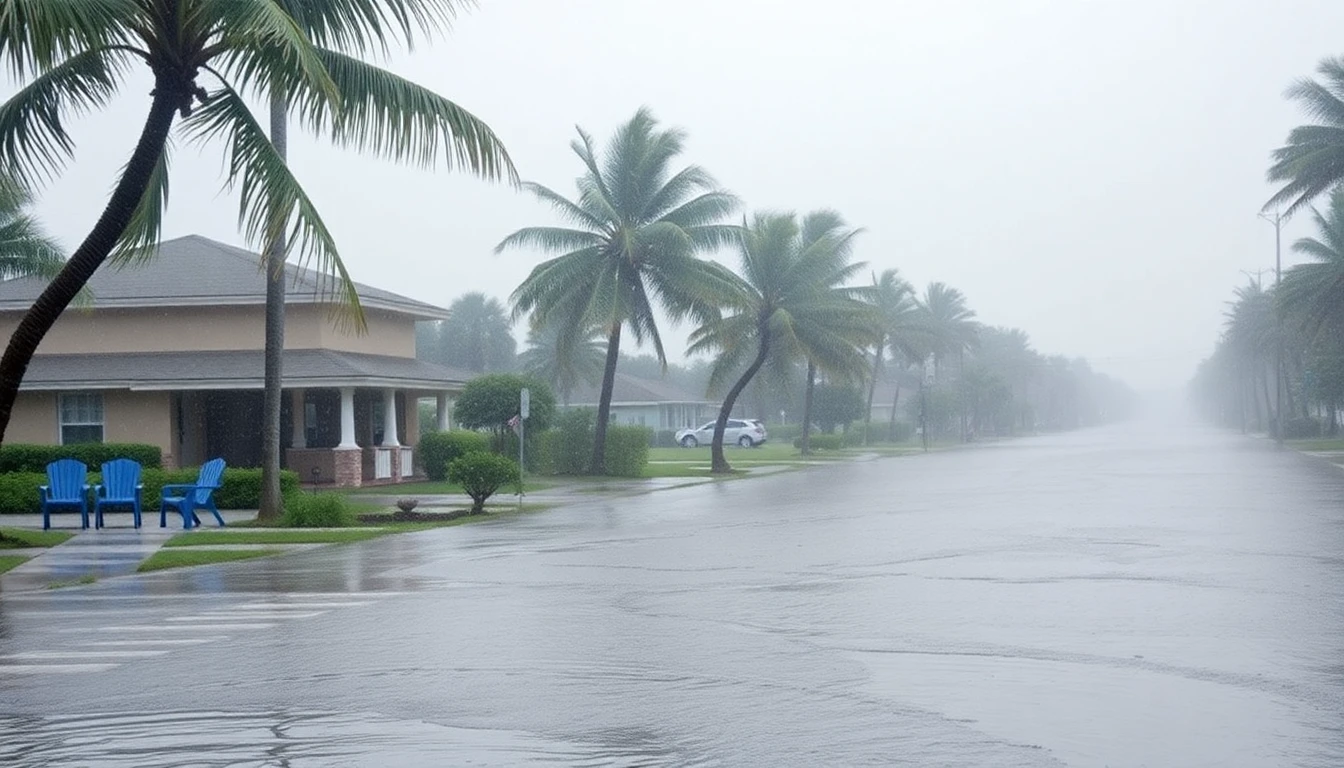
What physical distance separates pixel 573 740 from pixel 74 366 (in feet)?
107

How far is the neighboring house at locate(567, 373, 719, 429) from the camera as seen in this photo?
89.1 meters

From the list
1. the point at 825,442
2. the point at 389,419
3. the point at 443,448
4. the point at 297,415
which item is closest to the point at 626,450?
the point at 443,448

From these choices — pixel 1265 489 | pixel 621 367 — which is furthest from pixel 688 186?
pixel 621 367

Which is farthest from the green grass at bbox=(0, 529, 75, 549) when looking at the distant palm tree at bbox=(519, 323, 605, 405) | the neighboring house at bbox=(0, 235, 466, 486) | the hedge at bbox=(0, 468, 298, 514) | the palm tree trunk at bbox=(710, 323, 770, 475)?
the distant palm tree at bbox=(519, 323, 605, 405)

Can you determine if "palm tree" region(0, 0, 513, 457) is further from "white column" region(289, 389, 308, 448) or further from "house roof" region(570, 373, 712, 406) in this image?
"house roof" region(570, 373, 712, 406)

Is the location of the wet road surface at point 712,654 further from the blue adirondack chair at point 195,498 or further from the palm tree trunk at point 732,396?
the palm tree trunk at point 732,396

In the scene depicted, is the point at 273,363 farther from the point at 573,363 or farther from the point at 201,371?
the point at 573,363

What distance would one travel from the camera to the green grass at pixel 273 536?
21312 mm

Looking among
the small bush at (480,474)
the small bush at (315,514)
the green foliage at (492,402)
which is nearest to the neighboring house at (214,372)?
the green foliage at (492,402)

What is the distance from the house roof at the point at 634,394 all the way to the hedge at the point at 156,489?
5897cm

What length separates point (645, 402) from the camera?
8888 cm

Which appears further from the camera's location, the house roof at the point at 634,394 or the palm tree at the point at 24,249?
the house roof at the point at 634,394

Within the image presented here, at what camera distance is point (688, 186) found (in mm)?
44312

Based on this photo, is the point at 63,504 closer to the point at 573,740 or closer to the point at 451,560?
the point at 451,560
